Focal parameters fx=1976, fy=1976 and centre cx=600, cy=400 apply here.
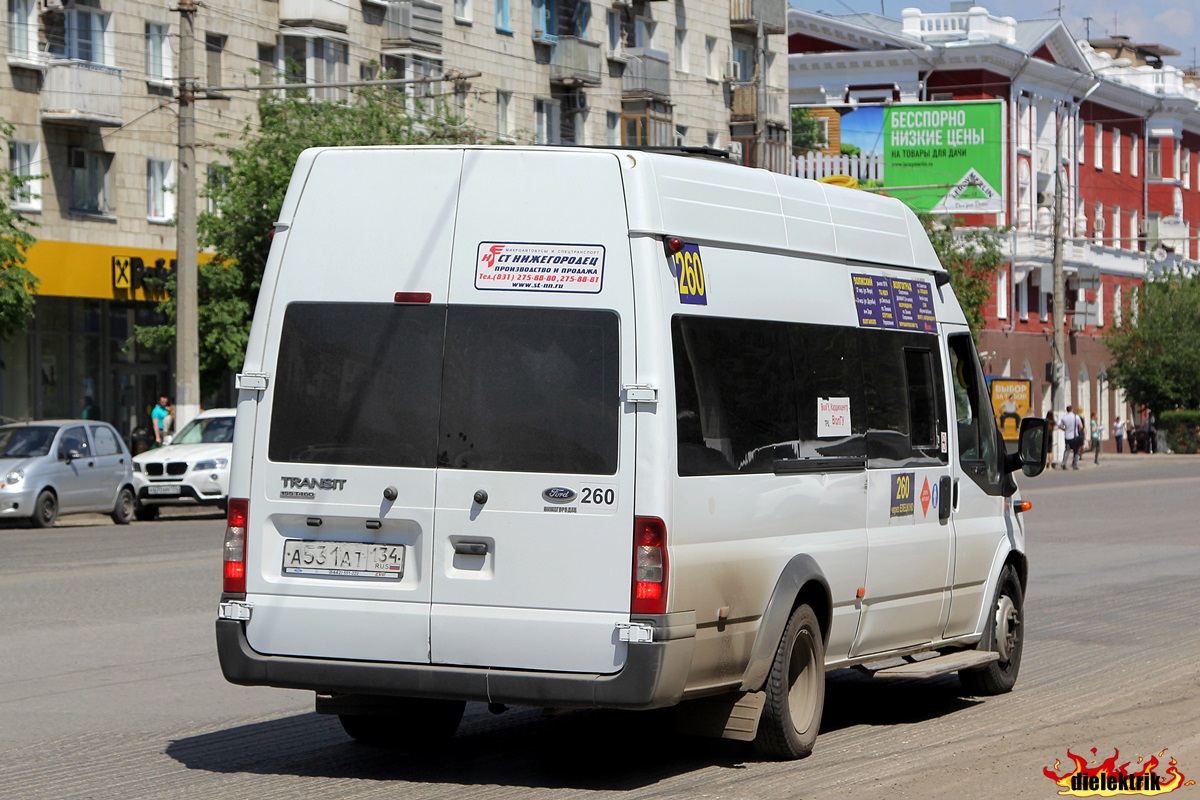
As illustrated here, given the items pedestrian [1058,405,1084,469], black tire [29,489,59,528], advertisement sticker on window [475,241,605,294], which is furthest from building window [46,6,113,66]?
advertisement sticker on window [475,241,605,294]

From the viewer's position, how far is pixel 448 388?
25.8 feet

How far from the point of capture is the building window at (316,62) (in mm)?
43969

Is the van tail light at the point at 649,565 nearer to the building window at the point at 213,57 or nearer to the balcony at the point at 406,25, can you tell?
the building window at the point at 213,57

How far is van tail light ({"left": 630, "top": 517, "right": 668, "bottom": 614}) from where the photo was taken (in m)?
7.54

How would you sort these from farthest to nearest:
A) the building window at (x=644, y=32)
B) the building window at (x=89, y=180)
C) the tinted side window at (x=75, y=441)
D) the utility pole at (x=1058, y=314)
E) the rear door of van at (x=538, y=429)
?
the utility pole at (x=1058, y=314), the building window at (x=644, y=32), the building window at (x=89, y=180), the tinted side window at (x=75, y=441), the rear door of van at (x=538, y=429)

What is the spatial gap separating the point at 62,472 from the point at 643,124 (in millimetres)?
31158

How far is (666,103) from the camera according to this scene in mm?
57656

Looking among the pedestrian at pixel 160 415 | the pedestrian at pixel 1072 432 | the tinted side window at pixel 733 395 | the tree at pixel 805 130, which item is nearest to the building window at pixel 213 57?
the pedestrian at pixel 160 415

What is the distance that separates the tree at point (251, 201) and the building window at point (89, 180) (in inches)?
88.1

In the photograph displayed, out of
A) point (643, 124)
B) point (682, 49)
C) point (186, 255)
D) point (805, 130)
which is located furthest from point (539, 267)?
point (805, 130)

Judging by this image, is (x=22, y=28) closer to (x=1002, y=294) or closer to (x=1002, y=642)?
(x=1002, y=642)

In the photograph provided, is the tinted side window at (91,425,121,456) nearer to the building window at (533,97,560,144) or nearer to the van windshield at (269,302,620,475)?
the van windshield at (269,302,620,475)

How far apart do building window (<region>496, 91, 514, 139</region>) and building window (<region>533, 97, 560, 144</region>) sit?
3.93 feet

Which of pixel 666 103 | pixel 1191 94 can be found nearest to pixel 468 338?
pixel 666 103
